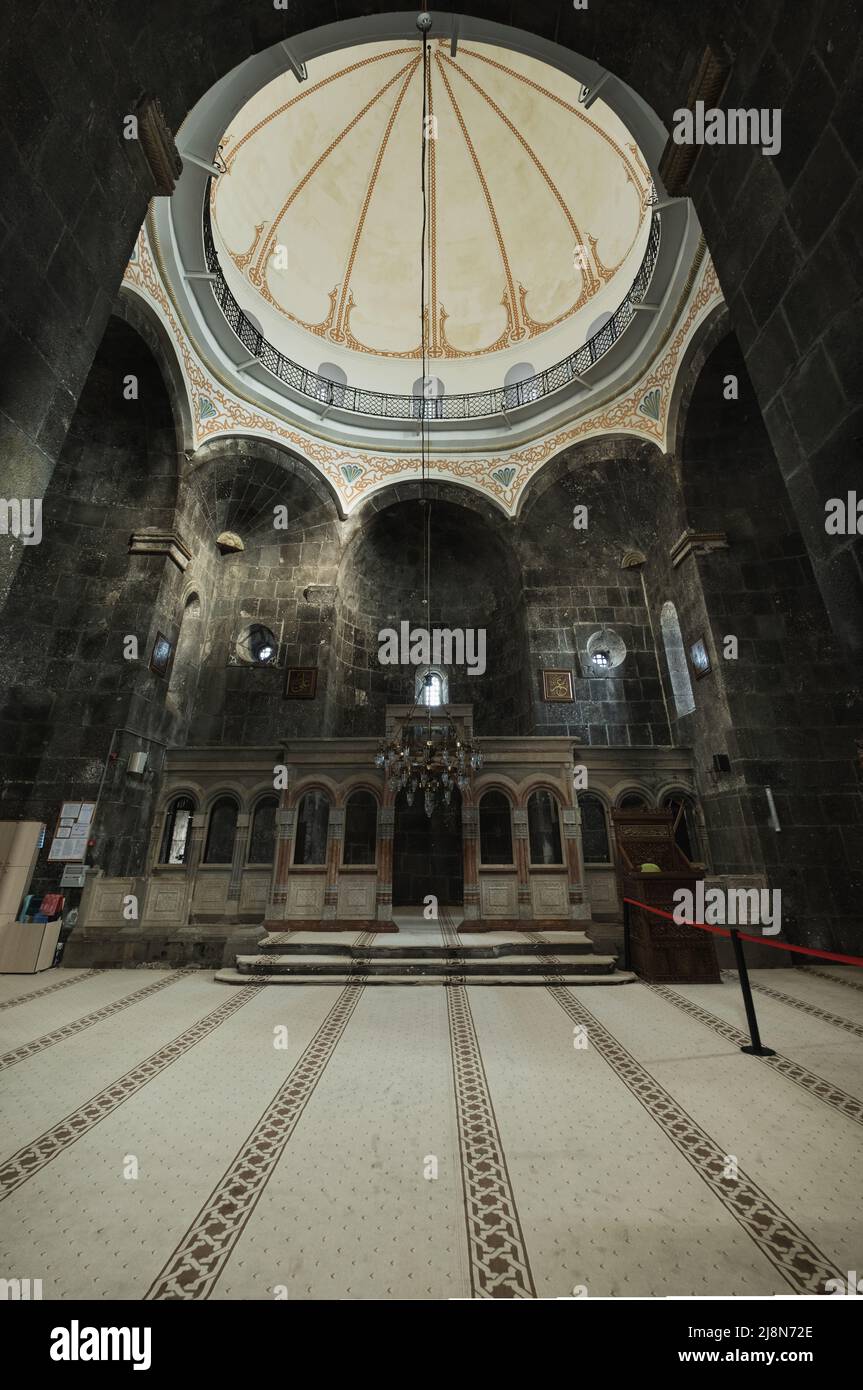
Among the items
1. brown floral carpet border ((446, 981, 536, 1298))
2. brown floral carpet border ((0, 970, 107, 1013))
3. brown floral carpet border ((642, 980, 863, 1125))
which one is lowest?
brown floral carpet border ((446, 981, 536, 1298))

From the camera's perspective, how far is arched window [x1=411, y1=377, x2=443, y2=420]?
11805 millimetres

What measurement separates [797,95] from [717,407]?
22.1 feet

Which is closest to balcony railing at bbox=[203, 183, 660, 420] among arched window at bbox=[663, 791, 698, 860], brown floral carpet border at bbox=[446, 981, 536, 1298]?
arched window at bbox=[663, 791, 698, 860]

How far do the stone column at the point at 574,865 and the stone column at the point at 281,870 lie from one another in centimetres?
409

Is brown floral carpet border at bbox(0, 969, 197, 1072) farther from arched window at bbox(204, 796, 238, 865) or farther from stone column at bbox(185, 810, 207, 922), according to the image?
arched window at bbox(204, 796, 238, 865)

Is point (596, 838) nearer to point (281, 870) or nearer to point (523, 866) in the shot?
point (523, 866)

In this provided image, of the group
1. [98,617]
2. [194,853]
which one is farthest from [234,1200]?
[98,617]

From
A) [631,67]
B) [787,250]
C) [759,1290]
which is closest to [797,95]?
[787,250]

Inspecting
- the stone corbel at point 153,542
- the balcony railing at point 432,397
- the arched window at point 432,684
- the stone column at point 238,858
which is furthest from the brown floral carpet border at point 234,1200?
the balcony railing at point 432,397

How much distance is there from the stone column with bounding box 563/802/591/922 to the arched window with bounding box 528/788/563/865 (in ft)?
5.72

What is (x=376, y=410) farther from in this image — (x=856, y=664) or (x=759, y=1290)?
(x=759, y=1290)

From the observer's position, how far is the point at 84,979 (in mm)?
6277

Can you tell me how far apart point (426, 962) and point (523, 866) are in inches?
85.5

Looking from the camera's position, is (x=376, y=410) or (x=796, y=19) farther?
(x=376, y=410)
